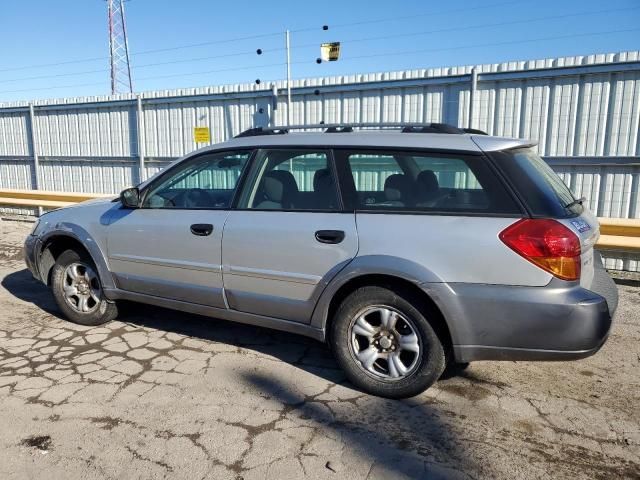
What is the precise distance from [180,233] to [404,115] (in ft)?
16.9

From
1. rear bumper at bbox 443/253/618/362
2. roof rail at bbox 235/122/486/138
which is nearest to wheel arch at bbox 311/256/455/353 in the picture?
rear bumper at bbox 443/253/618/362

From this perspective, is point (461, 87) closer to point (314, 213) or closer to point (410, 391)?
point (314, 213)

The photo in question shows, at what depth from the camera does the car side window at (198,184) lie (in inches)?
152

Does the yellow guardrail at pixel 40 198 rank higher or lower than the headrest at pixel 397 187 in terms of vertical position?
lower

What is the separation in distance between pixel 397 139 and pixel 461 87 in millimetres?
4704

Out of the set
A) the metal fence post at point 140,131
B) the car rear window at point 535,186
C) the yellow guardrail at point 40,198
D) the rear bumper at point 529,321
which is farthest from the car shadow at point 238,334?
the metal fence post at point 140,131

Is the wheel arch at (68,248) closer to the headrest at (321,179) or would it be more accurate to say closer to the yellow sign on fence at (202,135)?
the headrest at (321,179)

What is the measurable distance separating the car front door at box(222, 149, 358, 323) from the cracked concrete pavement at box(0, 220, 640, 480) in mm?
593

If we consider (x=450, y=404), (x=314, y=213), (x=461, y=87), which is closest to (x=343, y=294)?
(x=314, y=213)

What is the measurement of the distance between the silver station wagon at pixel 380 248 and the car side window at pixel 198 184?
1cm


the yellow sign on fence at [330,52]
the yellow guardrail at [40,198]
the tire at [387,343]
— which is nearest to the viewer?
the tire at [387,343]

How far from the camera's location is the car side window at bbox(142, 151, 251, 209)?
152 inches

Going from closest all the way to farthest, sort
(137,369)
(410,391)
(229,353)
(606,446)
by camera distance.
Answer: (606,446) < (410,391) < (137,369) < (229,353)

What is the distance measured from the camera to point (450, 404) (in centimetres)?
322
